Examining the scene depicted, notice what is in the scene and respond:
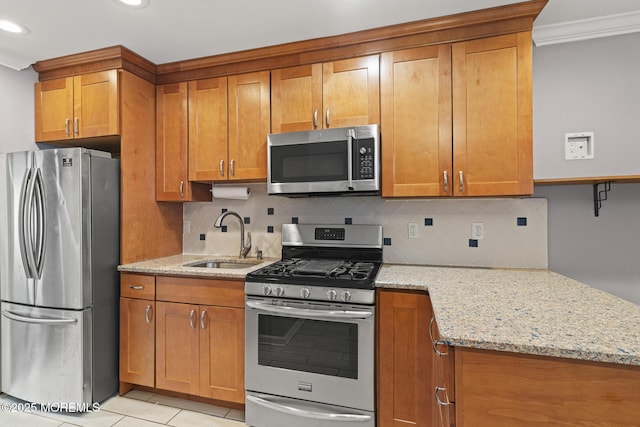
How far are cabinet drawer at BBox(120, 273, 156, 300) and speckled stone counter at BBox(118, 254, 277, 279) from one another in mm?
41

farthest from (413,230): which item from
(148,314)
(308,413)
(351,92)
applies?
(148,314)

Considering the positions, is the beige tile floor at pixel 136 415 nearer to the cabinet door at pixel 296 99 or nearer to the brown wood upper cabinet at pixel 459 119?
the brown wood upper cabinet at pixel 459 119

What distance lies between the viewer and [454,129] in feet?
6.31

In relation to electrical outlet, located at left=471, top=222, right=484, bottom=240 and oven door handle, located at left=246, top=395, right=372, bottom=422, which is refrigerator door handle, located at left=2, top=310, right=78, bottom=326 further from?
electrical outlet, located at left=471, top=222, right=484, bottom=240

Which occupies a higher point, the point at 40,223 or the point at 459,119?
the point at 459,119

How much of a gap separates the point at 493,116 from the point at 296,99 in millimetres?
1219

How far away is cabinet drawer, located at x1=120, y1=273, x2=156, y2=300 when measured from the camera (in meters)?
2.17

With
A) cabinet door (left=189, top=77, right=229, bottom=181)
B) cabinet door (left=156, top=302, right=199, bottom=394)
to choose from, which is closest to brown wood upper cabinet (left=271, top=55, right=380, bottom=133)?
cabinet door (left=189, top=77, right=229, bottom=181)

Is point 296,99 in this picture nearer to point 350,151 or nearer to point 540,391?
point 350,151

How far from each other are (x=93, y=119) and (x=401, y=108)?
213 centimetres

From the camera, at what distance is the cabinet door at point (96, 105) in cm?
225

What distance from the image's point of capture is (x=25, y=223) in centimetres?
211

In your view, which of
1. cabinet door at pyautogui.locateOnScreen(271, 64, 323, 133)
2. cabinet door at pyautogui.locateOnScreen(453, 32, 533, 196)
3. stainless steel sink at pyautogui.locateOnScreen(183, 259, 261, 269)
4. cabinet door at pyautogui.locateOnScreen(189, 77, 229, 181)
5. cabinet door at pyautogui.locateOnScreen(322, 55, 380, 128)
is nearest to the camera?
cabinet door at pyautogui.locateOnScreen(453, 32, 533, 196)

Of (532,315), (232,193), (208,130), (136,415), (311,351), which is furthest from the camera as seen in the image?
(232,193)
